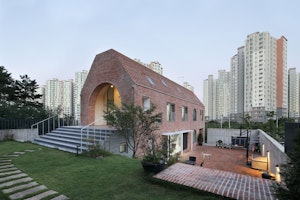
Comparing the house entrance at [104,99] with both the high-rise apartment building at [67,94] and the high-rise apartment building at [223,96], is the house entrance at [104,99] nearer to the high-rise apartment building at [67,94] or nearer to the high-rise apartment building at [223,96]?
the high-rise apartment building at [67,94]

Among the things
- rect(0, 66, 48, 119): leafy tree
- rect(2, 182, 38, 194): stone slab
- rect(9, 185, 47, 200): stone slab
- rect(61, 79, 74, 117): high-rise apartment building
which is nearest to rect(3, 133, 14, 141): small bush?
rect(0, 66, 48, 119): leafy tree

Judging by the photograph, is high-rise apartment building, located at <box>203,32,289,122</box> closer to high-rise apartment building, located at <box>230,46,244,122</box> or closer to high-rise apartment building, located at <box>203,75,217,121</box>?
high-rise apartment building, located at <box>230,46,244,122</box>

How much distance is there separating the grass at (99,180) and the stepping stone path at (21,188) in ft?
0.64

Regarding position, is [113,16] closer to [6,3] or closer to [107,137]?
[6,3]

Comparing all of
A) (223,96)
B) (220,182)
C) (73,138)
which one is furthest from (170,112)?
(223,96)

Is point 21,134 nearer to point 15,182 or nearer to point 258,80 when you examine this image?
point 15,182

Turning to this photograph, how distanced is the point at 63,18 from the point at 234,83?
55.7m

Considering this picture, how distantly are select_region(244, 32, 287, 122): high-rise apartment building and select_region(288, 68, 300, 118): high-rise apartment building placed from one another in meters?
2.16

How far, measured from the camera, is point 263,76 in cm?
4866

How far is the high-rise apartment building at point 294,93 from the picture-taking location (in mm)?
51688

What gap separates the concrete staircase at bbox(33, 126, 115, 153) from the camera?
9008 millimetres

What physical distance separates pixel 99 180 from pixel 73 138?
641 cm

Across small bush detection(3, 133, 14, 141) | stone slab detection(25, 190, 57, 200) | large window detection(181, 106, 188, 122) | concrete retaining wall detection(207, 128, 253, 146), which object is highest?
large window detection(181, 106, 188, 122)

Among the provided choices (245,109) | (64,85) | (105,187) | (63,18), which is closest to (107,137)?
(105,187)
